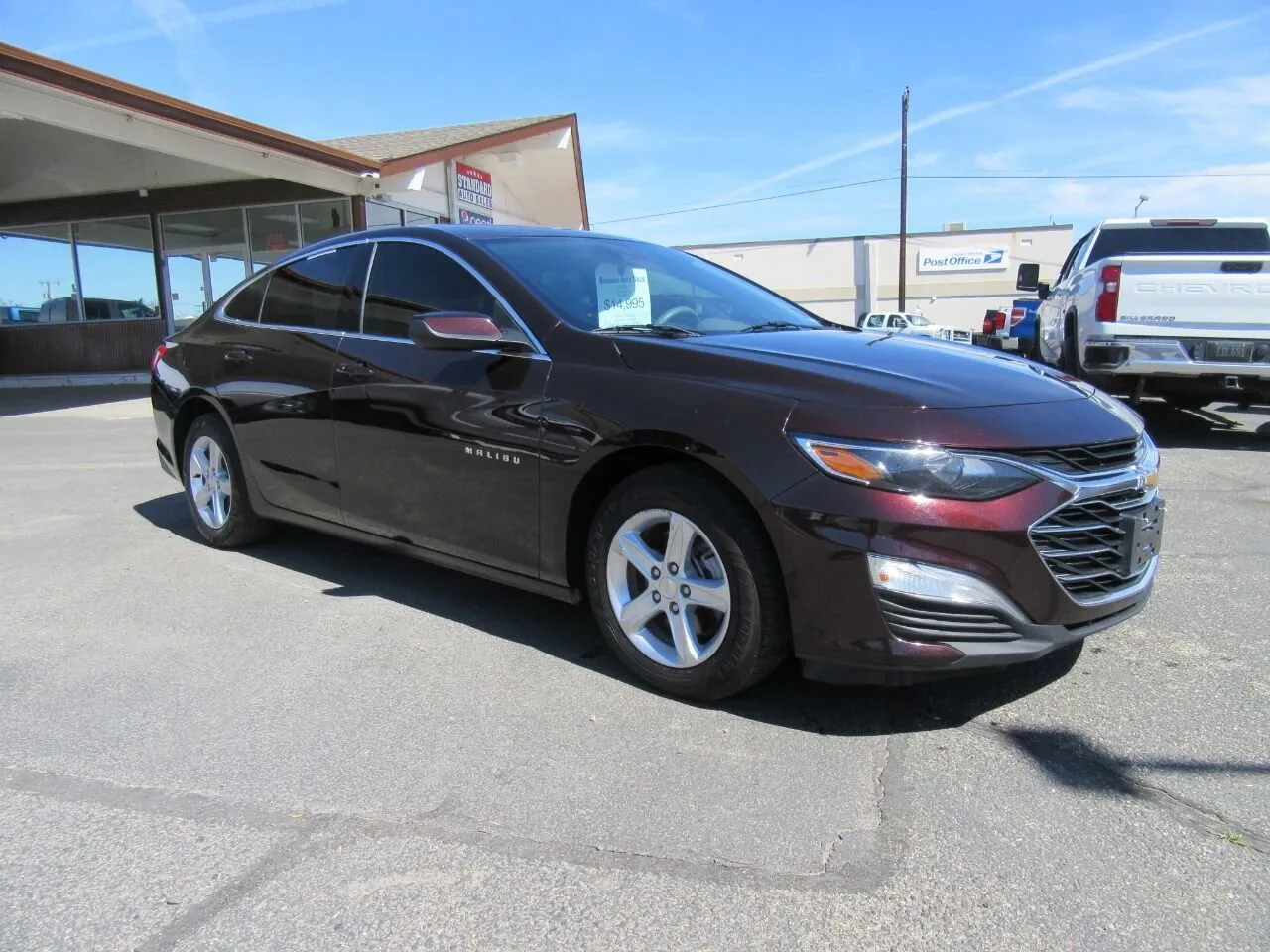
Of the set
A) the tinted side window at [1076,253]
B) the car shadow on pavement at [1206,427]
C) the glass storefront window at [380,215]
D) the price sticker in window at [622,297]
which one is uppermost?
the glass storefront window at [380,215]

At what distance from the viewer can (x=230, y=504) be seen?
5008mm

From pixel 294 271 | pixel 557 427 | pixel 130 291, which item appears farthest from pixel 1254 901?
pixel 130 291

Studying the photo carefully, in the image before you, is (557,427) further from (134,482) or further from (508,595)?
(134,482)

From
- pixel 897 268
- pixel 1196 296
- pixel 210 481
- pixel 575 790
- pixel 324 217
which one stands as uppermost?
pixel 897 268

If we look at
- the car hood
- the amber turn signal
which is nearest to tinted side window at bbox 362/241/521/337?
the car hood

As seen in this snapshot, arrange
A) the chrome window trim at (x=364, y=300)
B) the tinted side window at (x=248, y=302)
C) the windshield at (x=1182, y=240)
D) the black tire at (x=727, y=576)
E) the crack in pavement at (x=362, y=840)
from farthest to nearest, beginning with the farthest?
the windshield at (x=1182, y=240), the tinted side window at (x=248, y=302), the chrome window trim at (x=364, y=300), the black tire at (x=727, y=576), the crack in pavement at (x=362, y=840)

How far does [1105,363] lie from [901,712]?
5872 mm

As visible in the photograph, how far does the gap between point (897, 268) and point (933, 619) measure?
155 ft

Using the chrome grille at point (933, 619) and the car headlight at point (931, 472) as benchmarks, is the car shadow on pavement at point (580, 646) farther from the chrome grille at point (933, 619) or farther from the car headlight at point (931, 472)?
the car headlight at point (931, 472)

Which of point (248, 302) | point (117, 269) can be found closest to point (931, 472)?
point (248, 302)

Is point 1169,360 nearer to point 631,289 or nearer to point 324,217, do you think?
point 631,289

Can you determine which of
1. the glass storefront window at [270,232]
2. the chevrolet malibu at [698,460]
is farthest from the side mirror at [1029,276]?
the glass storefront window at [270,232]

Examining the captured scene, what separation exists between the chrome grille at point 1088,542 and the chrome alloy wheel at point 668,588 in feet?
3.15

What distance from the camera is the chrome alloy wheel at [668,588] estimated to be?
9.77 ft
